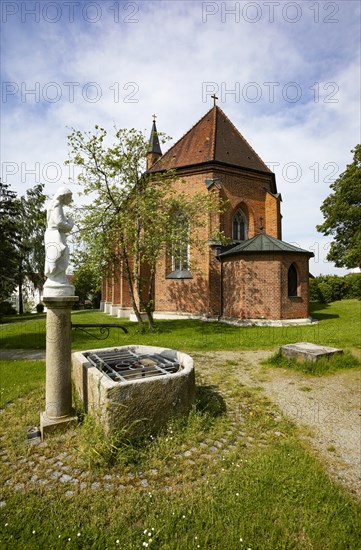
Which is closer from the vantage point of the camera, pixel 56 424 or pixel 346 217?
pixel 56 424

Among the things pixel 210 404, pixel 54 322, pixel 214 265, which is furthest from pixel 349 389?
pixel 214 265

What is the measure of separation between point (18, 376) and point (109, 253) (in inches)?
262

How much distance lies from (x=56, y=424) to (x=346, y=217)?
28.0m

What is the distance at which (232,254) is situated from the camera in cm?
1506

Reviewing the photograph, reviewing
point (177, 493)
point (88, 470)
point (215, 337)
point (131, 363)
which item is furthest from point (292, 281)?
point (88, 470)

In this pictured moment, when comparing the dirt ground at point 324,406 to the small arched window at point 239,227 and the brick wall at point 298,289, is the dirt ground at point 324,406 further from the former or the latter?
the small arched window at point 239,227

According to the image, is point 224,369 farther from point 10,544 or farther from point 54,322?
point 10,544

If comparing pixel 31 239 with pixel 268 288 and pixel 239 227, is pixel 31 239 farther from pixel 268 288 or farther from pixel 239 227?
pixel 268 288

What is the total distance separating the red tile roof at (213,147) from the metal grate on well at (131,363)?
556 inches

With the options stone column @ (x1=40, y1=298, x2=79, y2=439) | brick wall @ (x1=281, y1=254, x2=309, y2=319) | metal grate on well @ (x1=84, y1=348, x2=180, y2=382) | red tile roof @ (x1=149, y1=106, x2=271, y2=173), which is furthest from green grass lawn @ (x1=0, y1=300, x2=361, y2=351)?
red tile roof @ (x1=149, y1=106, x2=271, y2=173)

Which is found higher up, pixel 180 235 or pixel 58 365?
pixel 180 235

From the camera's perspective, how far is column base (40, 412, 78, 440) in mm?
3669

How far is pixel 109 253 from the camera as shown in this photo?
12.1m

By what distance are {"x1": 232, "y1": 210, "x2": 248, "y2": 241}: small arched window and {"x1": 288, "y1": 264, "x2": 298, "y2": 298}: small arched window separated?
4.57 m
